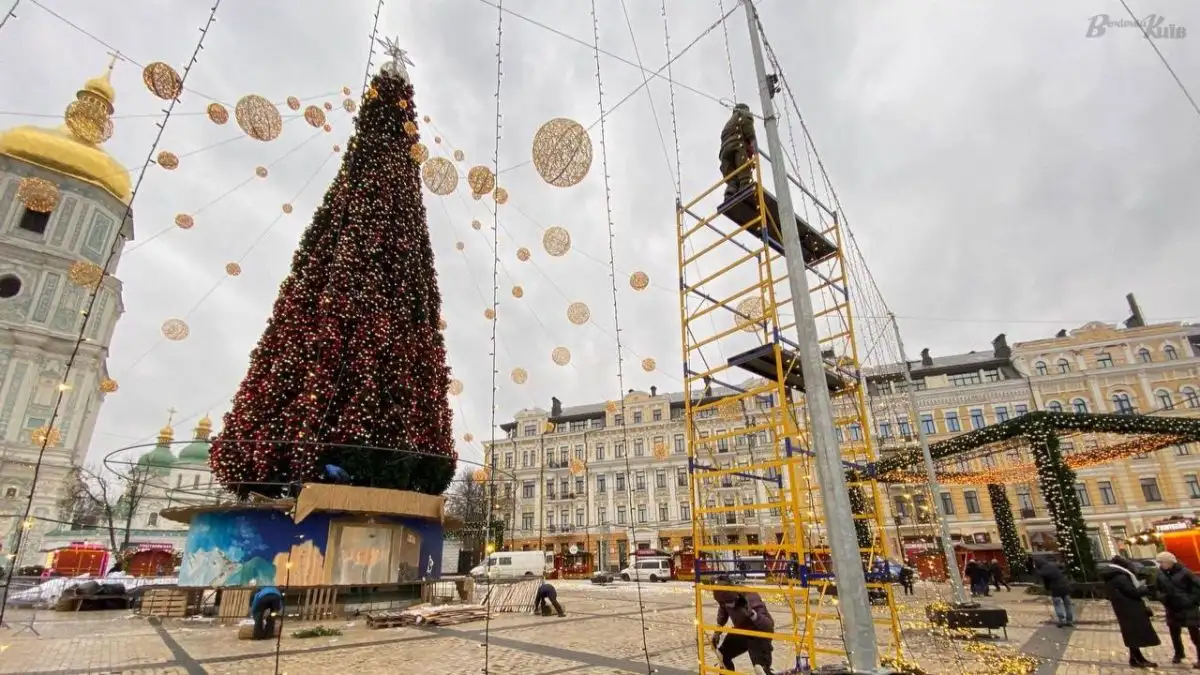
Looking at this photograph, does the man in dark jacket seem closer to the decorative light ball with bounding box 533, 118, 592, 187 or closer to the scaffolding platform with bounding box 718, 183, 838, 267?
the scaffolding platform with bounding box 718, 183, 838, 267

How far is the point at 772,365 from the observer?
6508 mm

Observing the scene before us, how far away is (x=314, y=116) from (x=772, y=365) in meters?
11.4

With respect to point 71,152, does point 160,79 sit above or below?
below

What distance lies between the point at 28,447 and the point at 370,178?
4052 cm

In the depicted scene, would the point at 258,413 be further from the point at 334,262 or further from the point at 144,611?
the point at 144,611

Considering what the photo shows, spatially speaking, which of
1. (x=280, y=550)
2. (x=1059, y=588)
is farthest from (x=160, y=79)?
(x=1059, y=588)

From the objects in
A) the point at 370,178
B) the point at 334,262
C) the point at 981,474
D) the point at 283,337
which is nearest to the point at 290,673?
the point at 283,337

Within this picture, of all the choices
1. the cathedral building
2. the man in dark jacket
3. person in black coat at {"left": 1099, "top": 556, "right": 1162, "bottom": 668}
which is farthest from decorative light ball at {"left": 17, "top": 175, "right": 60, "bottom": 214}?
the cathedral building

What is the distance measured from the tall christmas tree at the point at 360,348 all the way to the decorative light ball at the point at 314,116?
2562 millimetres

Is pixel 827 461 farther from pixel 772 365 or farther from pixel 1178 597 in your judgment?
pixel 1178 597

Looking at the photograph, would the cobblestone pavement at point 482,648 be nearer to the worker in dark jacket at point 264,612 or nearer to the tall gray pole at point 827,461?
the worker in dark jacket at point 264,612

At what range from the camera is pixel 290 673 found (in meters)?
8.36

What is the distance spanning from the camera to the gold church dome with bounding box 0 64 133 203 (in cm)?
A: 3828

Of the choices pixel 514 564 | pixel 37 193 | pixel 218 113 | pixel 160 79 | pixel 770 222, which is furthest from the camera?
pixel 514 564
